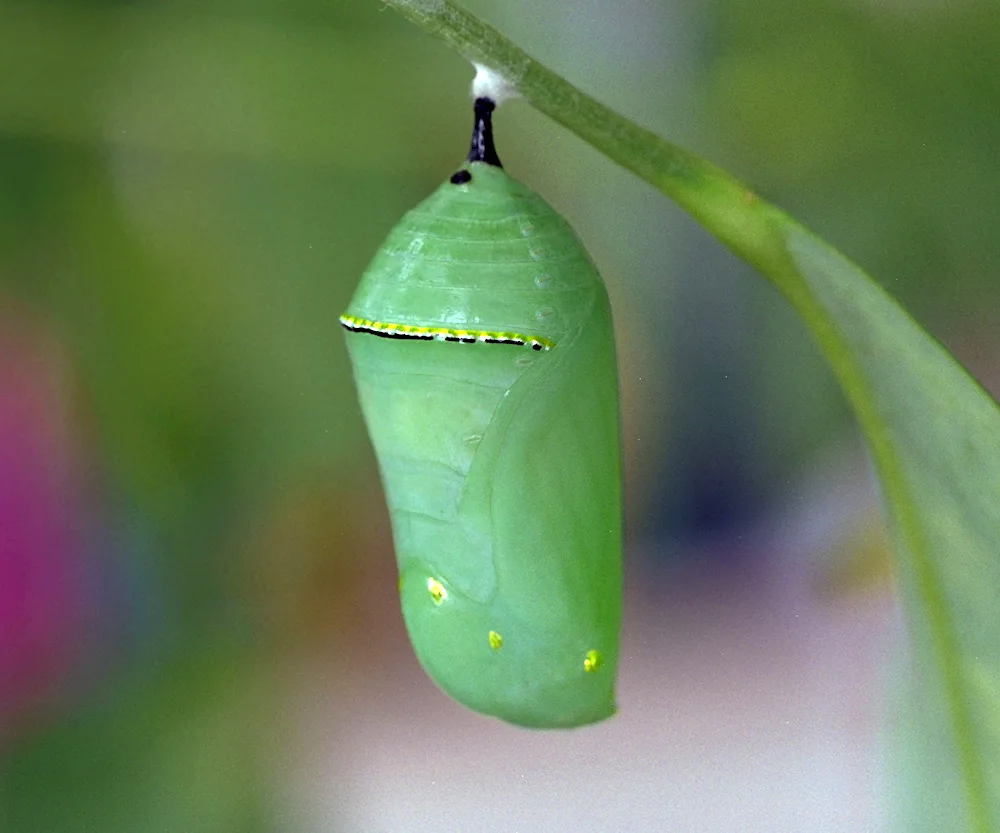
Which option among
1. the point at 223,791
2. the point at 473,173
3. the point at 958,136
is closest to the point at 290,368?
the point at 223,791

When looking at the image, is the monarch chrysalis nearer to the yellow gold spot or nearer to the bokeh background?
the yellow gold spot

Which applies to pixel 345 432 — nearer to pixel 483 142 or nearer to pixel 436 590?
pixel 436 590

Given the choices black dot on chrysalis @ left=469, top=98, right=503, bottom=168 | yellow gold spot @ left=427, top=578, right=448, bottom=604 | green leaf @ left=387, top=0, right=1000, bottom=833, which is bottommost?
yellow gold spot @ left=427, top=578, right=448, bottom=604

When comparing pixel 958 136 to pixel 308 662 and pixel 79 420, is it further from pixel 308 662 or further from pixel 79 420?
pixel 79 420

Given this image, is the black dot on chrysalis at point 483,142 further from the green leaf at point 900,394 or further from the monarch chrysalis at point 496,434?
the green leaf at point 900,394

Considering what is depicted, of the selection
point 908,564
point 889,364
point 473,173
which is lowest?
point 908,564

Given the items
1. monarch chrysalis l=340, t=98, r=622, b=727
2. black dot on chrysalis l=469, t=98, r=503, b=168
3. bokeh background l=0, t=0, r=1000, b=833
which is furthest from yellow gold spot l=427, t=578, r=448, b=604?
bokeh background l=0, t=0, r=1000, b=833
